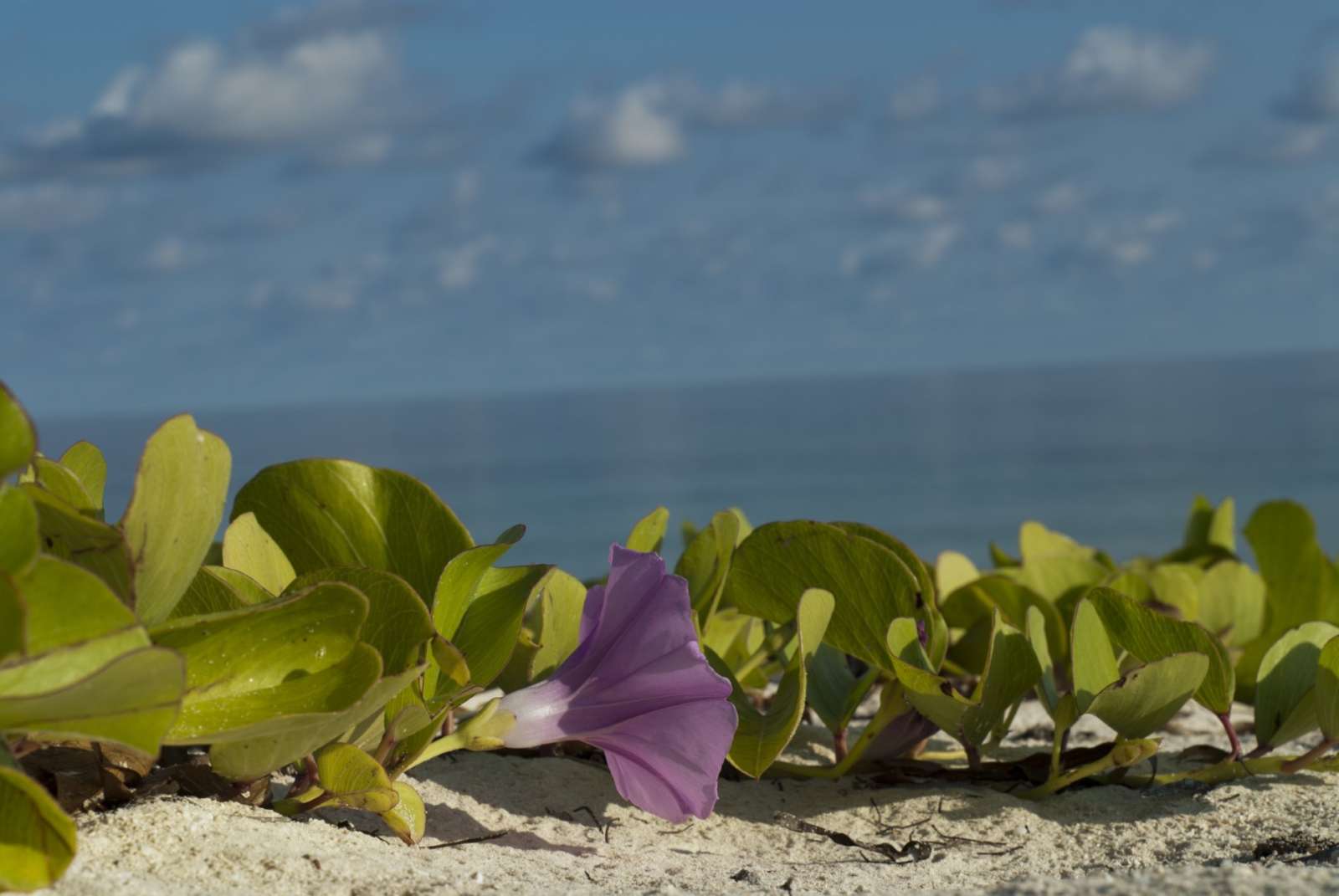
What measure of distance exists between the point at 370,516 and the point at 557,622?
26 centimetres

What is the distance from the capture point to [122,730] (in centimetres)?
75

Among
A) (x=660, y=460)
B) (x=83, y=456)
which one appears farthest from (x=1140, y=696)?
(x=660, y=460)

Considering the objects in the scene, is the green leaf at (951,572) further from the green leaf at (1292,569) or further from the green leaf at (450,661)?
the green leaf at (450,661)

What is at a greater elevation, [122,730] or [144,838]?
[122,730]

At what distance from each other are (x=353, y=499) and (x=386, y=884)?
35cm

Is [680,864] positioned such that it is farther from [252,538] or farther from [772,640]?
[252,538]

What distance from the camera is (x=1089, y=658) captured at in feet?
4.05

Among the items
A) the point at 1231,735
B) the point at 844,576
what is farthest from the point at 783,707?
the point at 1231,735

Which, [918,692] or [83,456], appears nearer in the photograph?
Answer: [83,456]

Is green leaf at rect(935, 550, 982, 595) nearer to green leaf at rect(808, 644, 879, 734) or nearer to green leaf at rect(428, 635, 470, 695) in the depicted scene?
green leaf at rect(808, 644, 879, 734)

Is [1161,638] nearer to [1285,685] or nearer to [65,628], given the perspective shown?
[1285,685]

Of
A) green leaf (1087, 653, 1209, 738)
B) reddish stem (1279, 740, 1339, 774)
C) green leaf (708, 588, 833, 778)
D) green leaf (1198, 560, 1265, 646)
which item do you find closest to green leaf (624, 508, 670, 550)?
green leaf (708, 588, 833, 778)

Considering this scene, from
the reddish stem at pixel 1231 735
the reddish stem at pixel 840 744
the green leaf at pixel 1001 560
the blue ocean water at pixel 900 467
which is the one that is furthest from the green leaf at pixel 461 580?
the blue ocean water at pixel 900 467

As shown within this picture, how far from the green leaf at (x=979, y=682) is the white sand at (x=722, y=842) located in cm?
12
